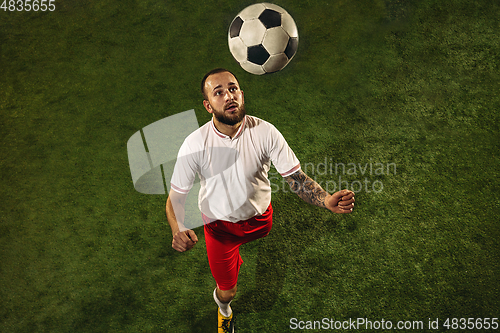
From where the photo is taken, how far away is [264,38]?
264cm

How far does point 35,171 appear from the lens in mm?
3555

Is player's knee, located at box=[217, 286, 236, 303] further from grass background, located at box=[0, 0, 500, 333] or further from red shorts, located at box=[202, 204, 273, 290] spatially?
grass background, located at box=[0, 0, 500, 333]

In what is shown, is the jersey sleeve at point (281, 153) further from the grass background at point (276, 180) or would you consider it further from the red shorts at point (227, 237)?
the grass background at point (276, 180)

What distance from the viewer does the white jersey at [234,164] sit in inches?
82.6

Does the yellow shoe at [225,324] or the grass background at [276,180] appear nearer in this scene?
the yellow shoe at [225,324]

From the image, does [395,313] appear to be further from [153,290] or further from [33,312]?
[33,312]

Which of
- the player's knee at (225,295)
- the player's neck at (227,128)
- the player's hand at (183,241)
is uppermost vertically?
the player's neck at (227,128)

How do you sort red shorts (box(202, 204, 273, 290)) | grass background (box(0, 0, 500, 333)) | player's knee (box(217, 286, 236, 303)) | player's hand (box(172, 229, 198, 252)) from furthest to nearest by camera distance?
grass background (box(0, 0, 500, 333))
player's knee (box(217, 286, 236, 303))
red shorts (box(202, 204, 273, 290))
player's hand (box(172, 229, 198, 252))

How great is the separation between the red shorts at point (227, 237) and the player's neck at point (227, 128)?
23.1 inches

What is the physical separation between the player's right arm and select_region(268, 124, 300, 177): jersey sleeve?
2.13 ft

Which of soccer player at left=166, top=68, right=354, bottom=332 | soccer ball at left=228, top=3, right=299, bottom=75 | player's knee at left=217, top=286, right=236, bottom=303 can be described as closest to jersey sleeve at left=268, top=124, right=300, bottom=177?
soccer player at left=166, top=68, right=354, bottom=332

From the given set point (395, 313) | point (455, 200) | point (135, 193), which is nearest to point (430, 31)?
point (455, 200)

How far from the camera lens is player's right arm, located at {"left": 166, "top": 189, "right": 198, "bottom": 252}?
1.89m

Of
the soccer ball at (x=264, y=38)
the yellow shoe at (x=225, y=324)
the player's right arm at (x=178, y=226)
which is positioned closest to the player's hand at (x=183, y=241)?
the player's right arm at (x=178, y=226)
